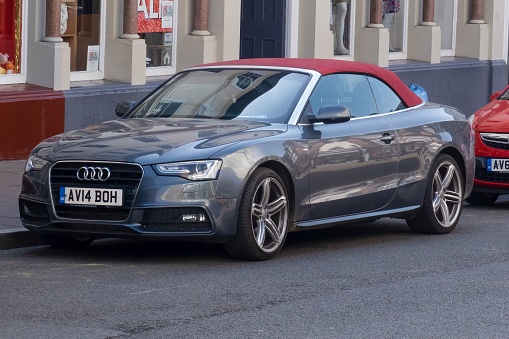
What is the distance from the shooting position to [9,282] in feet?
27.5

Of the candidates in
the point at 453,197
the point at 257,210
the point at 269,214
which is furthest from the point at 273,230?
the point at 453,197

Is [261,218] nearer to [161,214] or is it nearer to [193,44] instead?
[161,214]

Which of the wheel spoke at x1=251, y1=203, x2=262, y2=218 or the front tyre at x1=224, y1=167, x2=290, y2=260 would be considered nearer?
the front tyre at x1=224, y1=167, x2=290, y2=260

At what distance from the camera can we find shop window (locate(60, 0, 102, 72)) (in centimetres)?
1691

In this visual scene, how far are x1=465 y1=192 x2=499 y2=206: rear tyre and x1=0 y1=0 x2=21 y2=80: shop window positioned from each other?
585 centimetres

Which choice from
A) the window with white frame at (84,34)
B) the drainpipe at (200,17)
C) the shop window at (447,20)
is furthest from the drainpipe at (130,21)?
the shop window at (447,20)

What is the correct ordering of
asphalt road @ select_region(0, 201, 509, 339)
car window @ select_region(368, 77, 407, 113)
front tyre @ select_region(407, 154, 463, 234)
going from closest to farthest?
asphalt road @ select_region(0, 201, 509, 339) < car window @ select_region(368, 77, 407, 113) < front tyre @ select_region(407, 154, 463, 234)

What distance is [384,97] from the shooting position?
1098cm

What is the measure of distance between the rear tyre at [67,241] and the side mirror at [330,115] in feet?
6.27

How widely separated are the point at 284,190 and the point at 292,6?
11.4m

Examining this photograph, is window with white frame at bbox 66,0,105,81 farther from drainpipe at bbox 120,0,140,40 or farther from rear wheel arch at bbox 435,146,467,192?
rear wheel arch at bbox 435,146,467,192

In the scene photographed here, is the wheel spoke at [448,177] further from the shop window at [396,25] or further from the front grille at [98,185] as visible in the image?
the shop window at [396,25]

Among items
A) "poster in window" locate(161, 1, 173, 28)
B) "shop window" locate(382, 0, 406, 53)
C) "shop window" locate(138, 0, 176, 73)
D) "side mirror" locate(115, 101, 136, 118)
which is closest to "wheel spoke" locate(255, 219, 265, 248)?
"side mirror" locate(115, 101, 136, 118)

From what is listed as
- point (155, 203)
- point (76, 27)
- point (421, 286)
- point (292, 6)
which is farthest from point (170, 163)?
point (292, 6)
